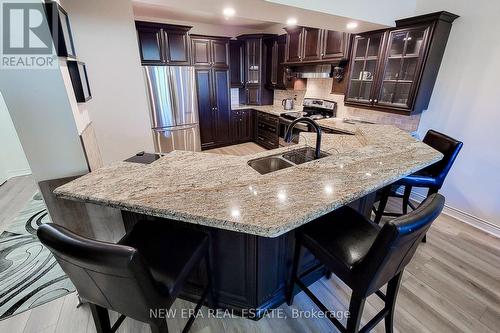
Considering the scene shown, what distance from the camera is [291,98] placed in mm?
5039

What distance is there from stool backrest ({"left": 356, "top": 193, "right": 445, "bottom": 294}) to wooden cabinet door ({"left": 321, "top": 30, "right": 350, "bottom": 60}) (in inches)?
117

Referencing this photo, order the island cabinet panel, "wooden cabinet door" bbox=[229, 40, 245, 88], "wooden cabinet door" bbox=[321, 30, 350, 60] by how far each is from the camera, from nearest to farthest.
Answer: the island cabinet panel, "wooden cabinet door" bbox=[321, 30, 350, 60], "wooden cabinet door" bbox=[229, 40, 245, 88]

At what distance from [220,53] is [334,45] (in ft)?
7.51

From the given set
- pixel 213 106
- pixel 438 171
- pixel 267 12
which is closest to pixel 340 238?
pixel 438 171

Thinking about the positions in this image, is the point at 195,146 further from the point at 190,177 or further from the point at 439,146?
the point at 439,146

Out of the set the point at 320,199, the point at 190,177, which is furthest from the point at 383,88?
the point at 190,177

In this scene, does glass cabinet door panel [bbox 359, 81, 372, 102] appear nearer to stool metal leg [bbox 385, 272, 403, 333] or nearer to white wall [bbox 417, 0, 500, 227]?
white wall [bbox 417, 0, 500, 227]

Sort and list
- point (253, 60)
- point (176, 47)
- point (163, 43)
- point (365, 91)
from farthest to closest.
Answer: point (253, 60), point (176, 47), point (163, 43), point (365, 91)

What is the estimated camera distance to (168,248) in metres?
1.19

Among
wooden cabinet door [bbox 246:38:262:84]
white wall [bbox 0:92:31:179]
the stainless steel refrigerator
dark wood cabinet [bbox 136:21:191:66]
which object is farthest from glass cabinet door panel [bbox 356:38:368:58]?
white wall [bbox 0:92:31:179]

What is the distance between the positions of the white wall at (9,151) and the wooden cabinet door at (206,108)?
117 inches

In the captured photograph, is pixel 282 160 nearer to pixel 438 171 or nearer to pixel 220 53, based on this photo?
pixel 438 171

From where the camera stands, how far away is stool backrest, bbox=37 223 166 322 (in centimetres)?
74

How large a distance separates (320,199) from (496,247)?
2590 millimetres
